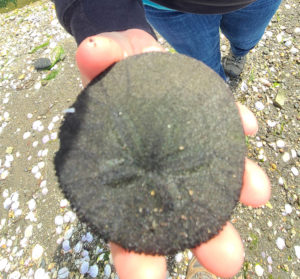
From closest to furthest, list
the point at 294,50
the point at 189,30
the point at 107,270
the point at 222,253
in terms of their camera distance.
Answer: the point at 222,253, the point at 189,30, the point at 107,270, the point at 294,50

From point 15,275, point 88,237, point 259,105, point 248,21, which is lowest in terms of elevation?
point 15,275

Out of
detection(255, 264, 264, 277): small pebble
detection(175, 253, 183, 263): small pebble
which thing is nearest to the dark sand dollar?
detection(175, 253, 183, 263): small pebble

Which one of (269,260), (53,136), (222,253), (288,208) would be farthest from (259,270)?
(53,136)

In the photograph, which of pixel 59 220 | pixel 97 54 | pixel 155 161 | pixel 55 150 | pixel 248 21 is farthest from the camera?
pixel 55 150

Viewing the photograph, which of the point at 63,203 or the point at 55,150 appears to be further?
the point at 55,150

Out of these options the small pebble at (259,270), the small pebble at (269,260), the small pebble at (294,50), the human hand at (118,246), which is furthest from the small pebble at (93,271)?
the small pebble at (294,50)

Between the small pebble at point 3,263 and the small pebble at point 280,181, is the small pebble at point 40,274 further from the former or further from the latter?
the small pebble at point 280,181

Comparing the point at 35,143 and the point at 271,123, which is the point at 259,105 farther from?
the point at 35,143

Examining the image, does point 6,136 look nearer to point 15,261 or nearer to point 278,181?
point 15,261
